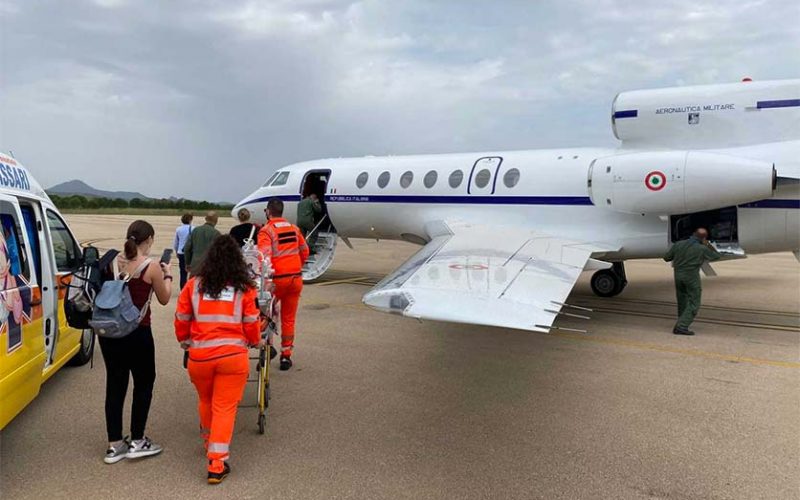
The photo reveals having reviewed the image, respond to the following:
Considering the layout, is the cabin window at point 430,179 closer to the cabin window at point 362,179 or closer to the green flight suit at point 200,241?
the cabin window at point 362,179

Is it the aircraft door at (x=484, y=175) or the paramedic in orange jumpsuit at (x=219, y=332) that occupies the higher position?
the aircraft door at (x=484, y=175)

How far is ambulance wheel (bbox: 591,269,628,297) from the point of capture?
37.8 ft

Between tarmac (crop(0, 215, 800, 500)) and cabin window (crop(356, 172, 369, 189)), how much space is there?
216 inches

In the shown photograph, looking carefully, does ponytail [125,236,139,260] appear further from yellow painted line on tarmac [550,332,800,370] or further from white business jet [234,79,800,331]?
yellow painted line on tarmac [550,332,800,370]

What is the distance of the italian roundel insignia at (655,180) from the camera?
8141mm

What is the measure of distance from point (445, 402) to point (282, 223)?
2.72 meters

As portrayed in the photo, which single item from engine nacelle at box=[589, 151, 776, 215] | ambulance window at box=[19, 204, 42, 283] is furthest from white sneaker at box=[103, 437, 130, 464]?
engine nacelle at box=[589, 151, 776, 215]

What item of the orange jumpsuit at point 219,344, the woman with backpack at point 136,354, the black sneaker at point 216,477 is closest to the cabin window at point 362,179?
the woman with backpack at point 136,354

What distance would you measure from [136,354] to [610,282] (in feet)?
32.6

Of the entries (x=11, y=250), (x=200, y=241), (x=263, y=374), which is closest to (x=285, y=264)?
(x=263, y=374)

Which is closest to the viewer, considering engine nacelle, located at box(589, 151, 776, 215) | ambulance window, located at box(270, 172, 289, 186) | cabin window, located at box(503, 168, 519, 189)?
engine nacelle, located at box(589, 151, 776, 215)

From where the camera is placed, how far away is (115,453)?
4031 mm

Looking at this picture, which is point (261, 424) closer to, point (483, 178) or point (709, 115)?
point (483, 178)

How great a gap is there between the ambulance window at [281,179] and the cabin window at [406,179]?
3846 mm
